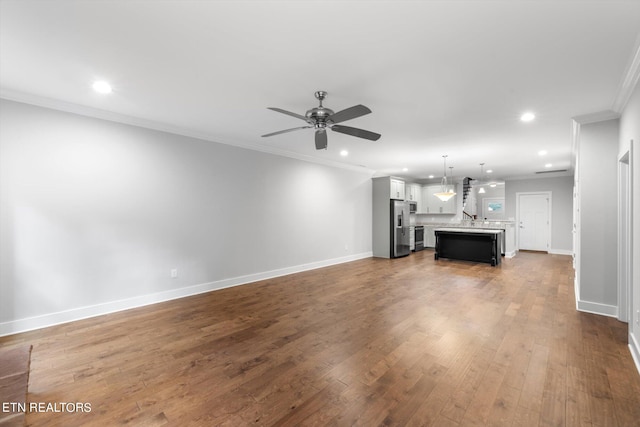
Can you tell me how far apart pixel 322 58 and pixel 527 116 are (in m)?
3.06

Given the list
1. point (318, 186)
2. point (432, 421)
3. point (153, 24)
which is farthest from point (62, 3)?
point (318, 186)

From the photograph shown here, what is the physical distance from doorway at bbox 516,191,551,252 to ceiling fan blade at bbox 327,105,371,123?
9293mm

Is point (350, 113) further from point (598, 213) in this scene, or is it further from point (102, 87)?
point (598, 213)

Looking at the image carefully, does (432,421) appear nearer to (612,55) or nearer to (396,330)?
(396,330)

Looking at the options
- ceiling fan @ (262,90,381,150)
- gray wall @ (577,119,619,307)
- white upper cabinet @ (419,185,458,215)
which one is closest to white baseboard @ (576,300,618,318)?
gray wall @ (577,119,619,307)

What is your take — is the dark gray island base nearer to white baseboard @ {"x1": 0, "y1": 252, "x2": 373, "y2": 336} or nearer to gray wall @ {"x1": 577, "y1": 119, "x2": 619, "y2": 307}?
gray wall @ {"x1": 577, "y1": 119, "x2": 619, "y2": 307}

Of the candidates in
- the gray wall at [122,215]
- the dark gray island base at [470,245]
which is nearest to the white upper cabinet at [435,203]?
the dark gray island base at [470,245]

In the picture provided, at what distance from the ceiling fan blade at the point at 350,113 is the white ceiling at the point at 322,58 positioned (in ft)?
1.06

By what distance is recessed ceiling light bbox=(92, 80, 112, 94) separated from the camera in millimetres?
2811

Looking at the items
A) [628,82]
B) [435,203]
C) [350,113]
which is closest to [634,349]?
[628,82]

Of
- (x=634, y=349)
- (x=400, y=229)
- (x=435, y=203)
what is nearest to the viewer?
(x=634, y=349)

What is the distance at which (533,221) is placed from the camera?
9.28 m

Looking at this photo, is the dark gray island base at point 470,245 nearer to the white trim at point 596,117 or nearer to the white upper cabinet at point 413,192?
the white upper cabinet at point 413,192

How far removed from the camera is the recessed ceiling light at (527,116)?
3619 mm
